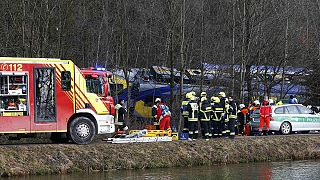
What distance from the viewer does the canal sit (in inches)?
631

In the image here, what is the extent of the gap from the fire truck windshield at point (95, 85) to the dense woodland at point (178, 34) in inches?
351

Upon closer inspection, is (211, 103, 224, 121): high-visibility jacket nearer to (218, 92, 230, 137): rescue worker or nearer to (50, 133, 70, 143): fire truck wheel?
(218, 92, 230, 137): rescue worker

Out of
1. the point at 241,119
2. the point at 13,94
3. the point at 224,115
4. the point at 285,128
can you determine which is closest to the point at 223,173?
the point at 224,115

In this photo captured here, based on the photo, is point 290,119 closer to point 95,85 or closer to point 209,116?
point 209,116

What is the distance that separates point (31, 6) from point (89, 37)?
356 inches

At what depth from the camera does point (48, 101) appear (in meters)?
17.7

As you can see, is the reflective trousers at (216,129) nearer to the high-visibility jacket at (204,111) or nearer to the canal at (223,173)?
the high-visibility jacket at (204,111)

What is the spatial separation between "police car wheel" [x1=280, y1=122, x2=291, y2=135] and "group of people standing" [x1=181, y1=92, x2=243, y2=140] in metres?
3.57

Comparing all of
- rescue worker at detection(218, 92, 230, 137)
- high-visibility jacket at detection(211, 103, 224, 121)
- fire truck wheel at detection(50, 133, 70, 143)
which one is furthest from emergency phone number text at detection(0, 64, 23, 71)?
rescue worker at detection(218, 92, 230, 137)

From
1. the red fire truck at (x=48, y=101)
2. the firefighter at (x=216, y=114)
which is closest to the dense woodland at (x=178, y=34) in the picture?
the firefighter at (x=216, y=114)

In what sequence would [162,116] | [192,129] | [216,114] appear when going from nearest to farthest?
[192,129], [216,114], [162,116]

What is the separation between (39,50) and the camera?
86.9ft

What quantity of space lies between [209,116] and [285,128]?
5047mm

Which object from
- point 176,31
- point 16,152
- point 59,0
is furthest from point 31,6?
point 16,152
